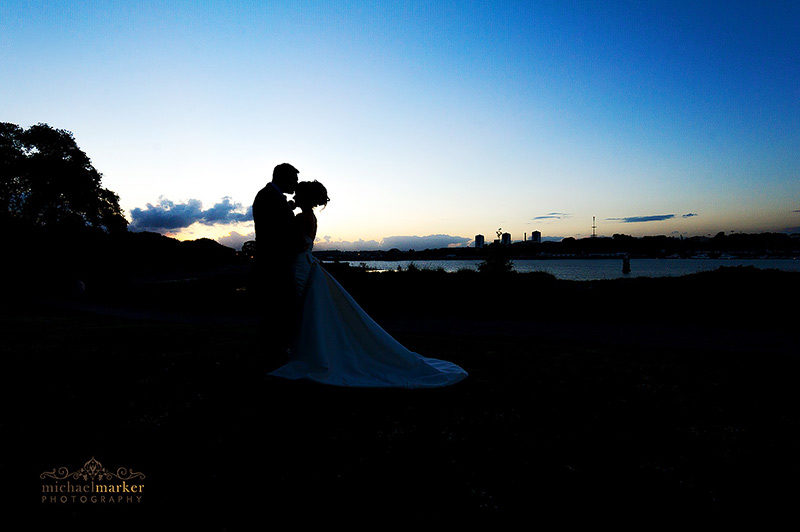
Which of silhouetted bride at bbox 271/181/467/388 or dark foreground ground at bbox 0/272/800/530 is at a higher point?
silhouetted bride at bbox 271/181/467/388

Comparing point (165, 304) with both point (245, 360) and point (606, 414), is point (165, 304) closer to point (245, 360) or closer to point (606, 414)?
point (245, 360)

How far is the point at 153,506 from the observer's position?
99.2 inches

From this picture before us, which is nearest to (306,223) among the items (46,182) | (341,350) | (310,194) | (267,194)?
(310,194)

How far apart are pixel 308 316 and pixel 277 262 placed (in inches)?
36.1

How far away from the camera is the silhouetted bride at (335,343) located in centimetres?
513

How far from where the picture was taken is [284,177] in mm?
5465

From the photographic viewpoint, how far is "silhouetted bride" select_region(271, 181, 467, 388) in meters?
5.13

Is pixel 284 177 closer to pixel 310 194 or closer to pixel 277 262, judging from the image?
pixel 310 194

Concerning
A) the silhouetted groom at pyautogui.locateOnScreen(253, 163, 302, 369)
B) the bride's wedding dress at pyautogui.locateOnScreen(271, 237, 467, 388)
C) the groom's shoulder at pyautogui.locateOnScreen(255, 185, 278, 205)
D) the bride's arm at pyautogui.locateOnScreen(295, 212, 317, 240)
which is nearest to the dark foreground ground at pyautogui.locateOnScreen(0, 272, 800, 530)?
the bride's wedding dress at pyautogui.locateOnScreen(271, 237, 467, 388)

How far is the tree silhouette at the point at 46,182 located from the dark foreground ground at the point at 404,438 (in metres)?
29.7

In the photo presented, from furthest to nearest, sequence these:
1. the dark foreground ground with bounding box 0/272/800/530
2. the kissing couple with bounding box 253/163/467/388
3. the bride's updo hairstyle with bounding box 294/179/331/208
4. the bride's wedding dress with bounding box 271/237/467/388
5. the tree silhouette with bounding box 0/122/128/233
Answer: the tree silhouette with bounding box 0/122/128/233 < the bride's updo hairstyle with bounding box 294/179/331/208 < the kissing couple with bounding box 253/163/467/388 < the bride's wedding dress with bounding box 271/237/467/388 < the dark foreground ground with bounding box 0/272/800/530

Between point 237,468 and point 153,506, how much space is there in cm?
61

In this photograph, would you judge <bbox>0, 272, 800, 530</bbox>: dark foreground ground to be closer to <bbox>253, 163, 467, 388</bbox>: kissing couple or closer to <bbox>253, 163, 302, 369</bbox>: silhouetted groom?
<bbox>253, 163, 467, 388</bbox>: kissing couple

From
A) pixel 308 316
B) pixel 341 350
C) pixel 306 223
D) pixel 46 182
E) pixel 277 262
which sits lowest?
pixel 341 350
